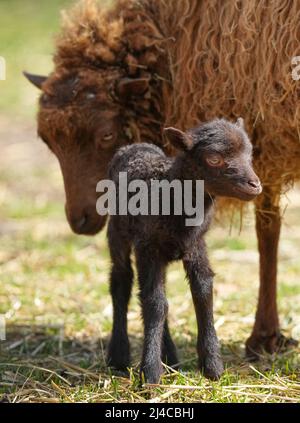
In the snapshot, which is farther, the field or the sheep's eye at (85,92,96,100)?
the sheep's eye at (85,92,96,100)

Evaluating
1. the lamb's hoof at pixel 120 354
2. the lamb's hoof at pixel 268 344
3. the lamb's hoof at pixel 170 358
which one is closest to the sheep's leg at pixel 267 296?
the lamb's hoof at pixel 268 344

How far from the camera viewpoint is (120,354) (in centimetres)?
490

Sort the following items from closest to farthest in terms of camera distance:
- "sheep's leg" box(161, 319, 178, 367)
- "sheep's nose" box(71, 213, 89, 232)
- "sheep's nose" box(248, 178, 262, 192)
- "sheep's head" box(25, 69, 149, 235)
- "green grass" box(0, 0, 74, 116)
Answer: "sheep's nose" box(248, 178, 262, 192), "sheep's leg" box(161, 319, 178, 367), "sheep's head" box(25, 69, 149, 235), "sheep's nose" box(71, 213, 89, 232), "green grass" box(0, 0, 74, 116)

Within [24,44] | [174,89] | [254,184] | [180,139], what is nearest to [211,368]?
[254,184]

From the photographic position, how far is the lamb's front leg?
14.5 feet

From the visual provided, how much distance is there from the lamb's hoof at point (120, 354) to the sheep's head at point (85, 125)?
0.81 metres

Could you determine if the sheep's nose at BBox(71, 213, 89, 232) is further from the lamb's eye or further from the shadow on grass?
the lamb's eye

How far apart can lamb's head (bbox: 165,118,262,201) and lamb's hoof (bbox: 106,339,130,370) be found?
1093 mm

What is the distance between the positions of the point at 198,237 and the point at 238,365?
3.46ft

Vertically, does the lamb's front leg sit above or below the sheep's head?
below

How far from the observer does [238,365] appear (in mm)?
5105

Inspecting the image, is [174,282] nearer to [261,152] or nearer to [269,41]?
[261,152]

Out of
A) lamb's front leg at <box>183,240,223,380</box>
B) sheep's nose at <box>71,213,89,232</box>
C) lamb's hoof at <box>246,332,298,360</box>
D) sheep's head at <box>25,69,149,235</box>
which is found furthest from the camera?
lamb's hoof at <box>246,332,298,360</box>

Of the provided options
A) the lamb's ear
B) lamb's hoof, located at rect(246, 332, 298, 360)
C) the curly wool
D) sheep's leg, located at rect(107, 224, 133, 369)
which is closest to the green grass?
the curly wool
